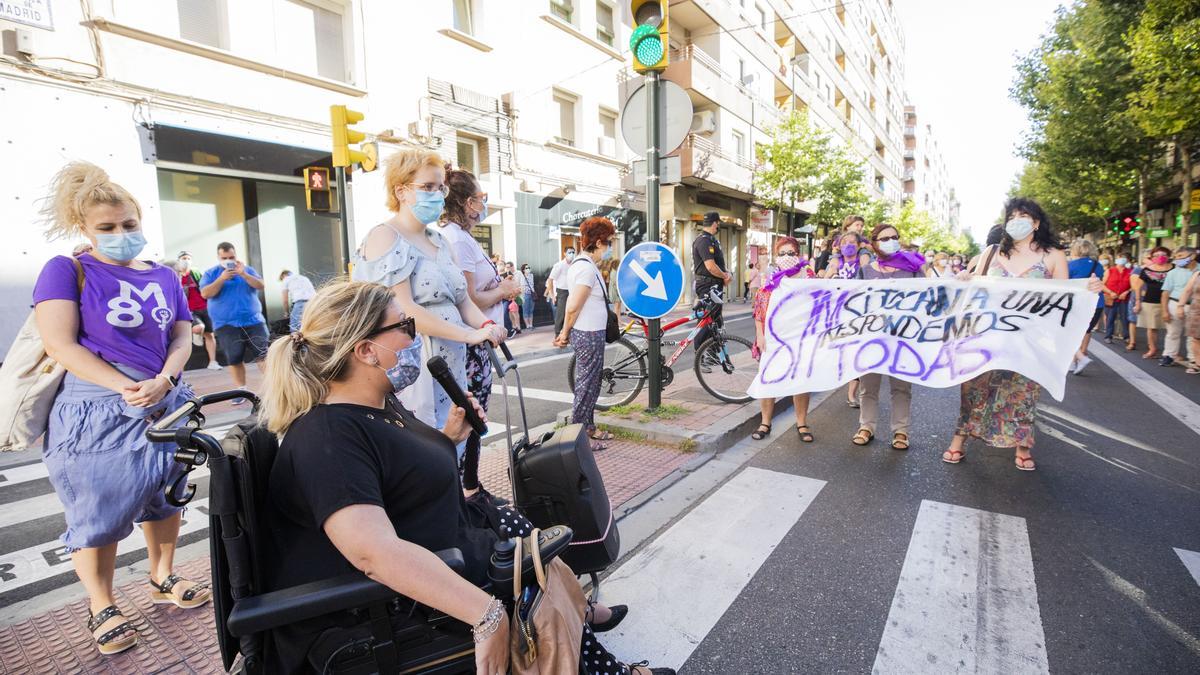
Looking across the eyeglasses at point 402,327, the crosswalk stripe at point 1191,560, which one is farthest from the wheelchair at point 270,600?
the crosswalk stripe at point 1191,560

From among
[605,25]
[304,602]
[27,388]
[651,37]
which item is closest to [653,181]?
[651,37]

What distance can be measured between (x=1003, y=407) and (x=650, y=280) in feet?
9.39

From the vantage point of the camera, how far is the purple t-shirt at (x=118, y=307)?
7.85 ft

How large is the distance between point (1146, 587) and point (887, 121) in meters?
67.7

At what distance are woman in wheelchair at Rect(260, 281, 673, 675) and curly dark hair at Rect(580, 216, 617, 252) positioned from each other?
3189 millimetres

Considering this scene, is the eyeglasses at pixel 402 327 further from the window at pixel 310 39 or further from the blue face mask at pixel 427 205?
the window at pixel 310 39

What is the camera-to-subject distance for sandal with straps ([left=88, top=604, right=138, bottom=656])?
2.46 metres

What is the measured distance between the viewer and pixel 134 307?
101 inches

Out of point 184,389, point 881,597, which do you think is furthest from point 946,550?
point 184,389

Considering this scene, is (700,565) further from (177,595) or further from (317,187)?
(317,187)

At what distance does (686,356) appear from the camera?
1047 centimetres

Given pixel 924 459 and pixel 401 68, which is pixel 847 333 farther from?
pixel 401 68

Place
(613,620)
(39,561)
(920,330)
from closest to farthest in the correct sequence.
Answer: (613,620), (39,561), (920,330)

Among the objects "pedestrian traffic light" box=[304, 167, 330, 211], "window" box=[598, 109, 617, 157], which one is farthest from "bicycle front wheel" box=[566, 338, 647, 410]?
"window" box=[598, 109, 617, 157]
